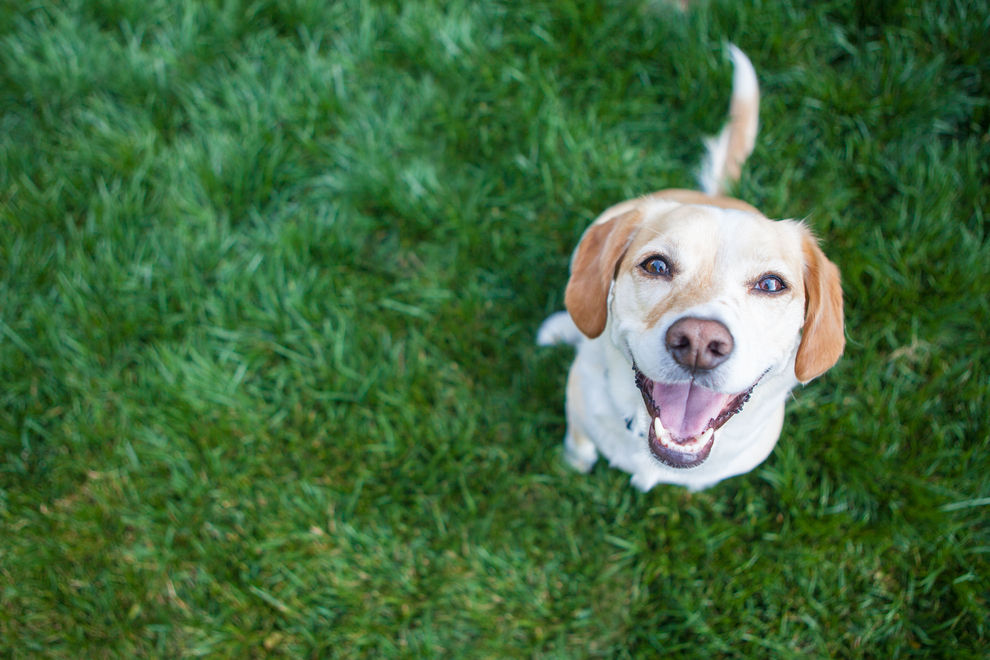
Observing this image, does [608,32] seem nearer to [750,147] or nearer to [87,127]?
[750,147]

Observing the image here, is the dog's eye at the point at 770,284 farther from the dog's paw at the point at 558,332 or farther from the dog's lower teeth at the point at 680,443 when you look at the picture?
the dog's paw at the point at 558,332

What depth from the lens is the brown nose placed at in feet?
5.36

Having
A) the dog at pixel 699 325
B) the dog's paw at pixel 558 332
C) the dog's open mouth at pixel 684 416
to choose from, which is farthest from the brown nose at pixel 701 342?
the dog's paw at pixel 558 332

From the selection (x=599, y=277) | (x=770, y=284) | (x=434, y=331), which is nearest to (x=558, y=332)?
(x=434, y=331)

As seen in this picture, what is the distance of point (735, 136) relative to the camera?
2.91 m

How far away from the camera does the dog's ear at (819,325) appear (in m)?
1.88

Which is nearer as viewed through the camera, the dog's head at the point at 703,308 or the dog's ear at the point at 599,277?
the dog's head at the point at 703,308

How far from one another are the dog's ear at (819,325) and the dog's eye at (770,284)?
131mm

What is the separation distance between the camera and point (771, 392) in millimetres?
2037

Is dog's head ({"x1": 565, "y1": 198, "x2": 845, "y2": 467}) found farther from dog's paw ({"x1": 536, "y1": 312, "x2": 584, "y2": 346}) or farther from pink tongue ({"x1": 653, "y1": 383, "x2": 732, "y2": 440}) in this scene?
dog's paw ({"x1": 536, "y1": 312, "x2": 584, "y2": 346})

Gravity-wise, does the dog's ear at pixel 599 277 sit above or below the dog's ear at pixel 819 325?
above

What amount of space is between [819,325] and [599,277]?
64 centimetres

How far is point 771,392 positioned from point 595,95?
72.8 inches

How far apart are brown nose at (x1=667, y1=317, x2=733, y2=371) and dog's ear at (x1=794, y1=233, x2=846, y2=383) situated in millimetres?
394
